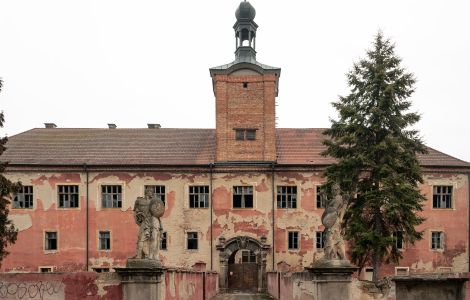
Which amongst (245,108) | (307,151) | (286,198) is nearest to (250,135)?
(245,108)

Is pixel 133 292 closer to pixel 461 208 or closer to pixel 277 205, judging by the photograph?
pixel 277 205

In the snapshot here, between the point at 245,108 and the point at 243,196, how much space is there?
5.32m

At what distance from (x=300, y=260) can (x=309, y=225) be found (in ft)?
6.76

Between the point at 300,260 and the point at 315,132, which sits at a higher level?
the point at 315,132

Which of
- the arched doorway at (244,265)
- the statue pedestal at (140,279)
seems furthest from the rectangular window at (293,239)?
the statue pedestal at (140,279)

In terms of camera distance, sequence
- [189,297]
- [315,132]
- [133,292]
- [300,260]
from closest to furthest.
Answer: [133,292] < [189,297] < [300,260] < [315,132]

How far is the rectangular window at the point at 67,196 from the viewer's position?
3319 centimetres

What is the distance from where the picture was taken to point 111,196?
33.3m

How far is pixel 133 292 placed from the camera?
1192cm

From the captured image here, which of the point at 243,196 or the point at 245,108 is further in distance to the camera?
the point at 245,108

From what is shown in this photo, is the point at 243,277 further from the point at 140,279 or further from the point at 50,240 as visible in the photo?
the point at 140,279

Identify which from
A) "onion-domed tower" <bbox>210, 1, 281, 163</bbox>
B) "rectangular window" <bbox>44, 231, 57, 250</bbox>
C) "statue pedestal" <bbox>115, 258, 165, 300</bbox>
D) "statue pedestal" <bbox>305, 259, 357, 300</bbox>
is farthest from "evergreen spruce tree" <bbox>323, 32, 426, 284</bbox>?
"rectangular window" <bbox>44, 231, 57, 250</bbox>

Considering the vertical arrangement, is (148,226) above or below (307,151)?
below

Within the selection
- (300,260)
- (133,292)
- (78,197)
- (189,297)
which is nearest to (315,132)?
(300,260)
